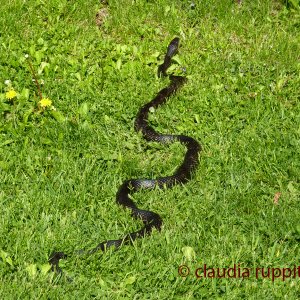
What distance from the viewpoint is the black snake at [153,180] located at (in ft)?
16.6

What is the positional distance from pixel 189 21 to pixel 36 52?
1744mm

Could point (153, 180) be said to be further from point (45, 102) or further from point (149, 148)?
point (45, 102)

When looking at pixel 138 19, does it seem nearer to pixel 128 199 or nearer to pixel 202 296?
pixel 128 199

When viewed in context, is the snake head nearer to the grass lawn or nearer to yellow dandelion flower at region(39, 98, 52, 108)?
the grass lawn

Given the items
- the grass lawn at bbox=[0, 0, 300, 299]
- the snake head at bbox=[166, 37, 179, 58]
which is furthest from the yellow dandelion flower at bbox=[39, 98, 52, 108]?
the snake head at bbox=[166, 37, 179, 58]

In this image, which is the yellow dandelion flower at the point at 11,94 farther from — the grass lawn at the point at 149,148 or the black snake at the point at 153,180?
the black snake at the point at 153,180

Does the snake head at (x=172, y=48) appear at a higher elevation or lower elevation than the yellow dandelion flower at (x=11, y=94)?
higher

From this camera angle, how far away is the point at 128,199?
18.3 ft

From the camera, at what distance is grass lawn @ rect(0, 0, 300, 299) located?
484 cm

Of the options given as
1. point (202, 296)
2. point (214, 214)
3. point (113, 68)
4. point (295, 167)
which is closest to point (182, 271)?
point (202, 296)

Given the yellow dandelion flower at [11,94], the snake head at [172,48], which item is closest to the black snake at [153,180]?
the snake head at [172,48]

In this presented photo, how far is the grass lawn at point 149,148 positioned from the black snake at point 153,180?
64mm

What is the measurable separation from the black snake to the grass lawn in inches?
2.5

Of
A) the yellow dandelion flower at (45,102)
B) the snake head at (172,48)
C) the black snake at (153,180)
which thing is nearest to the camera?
the black snake at (153,180)
